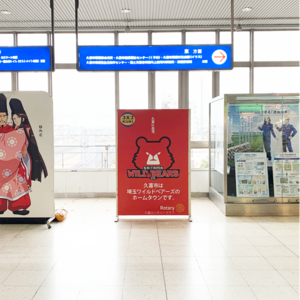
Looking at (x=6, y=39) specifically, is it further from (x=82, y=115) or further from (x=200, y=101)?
(x=200, y=101)

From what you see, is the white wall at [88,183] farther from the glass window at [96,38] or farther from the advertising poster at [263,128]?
the glass window at [96,38]

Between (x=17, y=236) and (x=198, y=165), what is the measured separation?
423 cm

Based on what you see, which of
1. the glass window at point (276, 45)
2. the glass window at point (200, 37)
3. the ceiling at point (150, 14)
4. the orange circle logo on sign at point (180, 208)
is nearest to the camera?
the orange circle logo on sign at point (180, 208)

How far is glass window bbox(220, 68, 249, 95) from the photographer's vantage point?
22.9ft

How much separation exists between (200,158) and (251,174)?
5.74ft

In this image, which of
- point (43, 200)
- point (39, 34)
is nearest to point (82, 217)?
point (43, 200)

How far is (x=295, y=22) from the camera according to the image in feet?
21.6

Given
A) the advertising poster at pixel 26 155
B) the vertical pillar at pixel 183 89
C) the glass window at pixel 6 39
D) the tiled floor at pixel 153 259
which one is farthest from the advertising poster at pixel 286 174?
the glass window at pixel 6 39

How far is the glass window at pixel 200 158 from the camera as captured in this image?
7178mm

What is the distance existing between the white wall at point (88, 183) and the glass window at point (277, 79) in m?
2.32

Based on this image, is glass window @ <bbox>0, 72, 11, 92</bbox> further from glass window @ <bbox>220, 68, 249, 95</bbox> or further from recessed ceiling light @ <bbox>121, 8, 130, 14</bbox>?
glass window @ <bbox>220, 68, 249, 95</bbox>

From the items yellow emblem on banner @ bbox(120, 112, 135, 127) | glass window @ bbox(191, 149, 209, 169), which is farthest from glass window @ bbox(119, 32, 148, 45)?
glass window @ bbox(191, 149, 209, 169)

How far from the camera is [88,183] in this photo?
7.11m

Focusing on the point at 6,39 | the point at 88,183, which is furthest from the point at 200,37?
the point at 6,39
